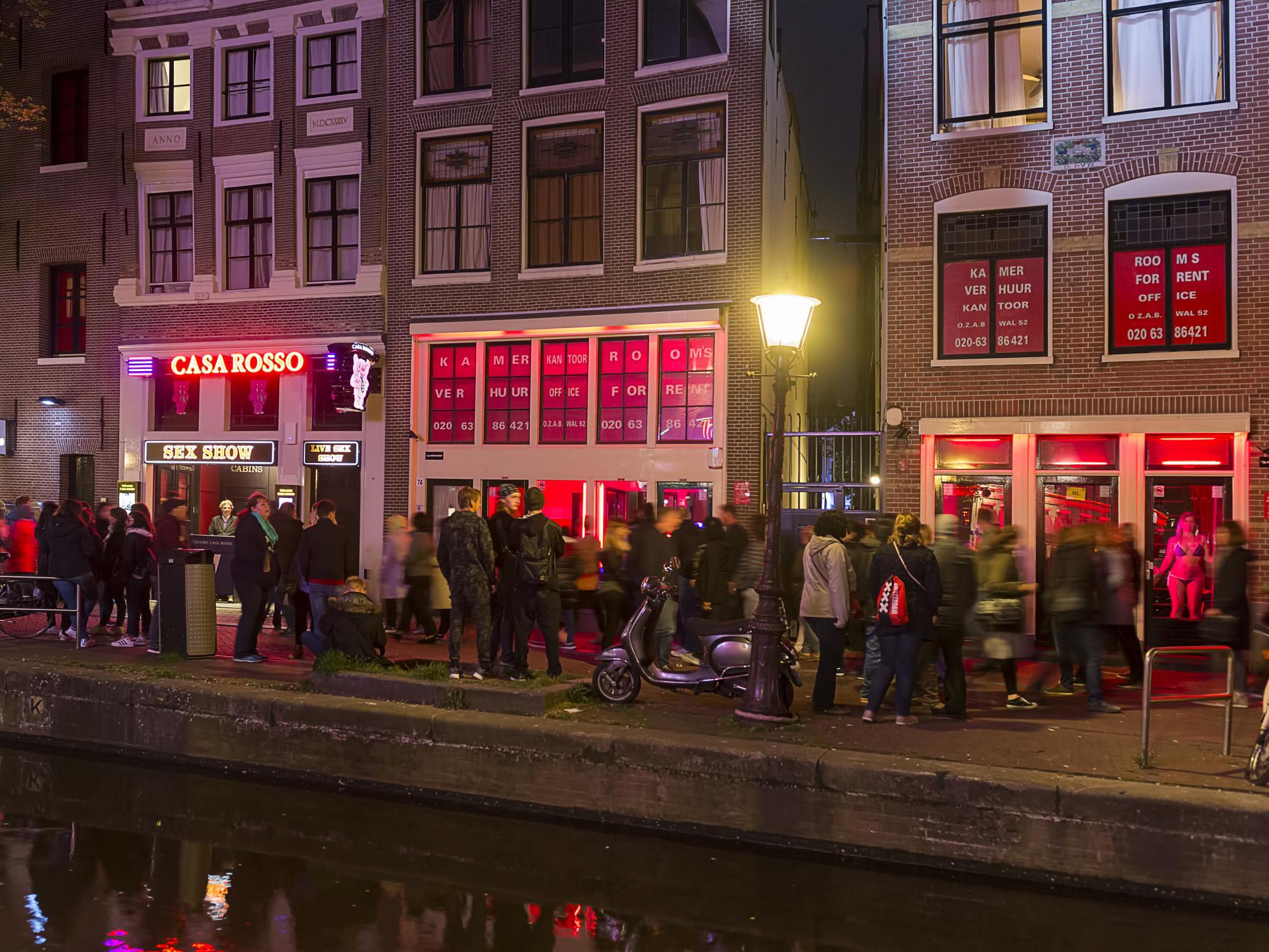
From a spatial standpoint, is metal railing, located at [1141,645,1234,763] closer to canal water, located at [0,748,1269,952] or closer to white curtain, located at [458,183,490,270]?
canal water, located at [0,748,1269,952]

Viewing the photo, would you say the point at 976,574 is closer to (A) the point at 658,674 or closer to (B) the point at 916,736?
(B) the point at 916,736

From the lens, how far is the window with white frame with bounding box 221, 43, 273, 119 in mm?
20453

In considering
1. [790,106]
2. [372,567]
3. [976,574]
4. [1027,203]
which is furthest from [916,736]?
[790,106]

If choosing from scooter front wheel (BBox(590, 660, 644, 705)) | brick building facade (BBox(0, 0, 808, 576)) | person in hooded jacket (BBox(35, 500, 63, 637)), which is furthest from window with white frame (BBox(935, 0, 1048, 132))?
person in hooded jacket (BBox(35, 500, 63, 637))

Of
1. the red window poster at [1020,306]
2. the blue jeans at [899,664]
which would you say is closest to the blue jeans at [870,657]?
the blue jeans at [899,664]

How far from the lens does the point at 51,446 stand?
21.6 meters

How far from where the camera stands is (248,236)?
67.7ft

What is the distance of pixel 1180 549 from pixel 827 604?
6.50 metres

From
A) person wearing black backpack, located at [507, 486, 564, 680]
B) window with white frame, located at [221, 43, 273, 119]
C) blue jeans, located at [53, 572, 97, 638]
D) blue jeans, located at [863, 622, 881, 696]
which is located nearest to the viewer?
person wearing black backpack, located at [507, 486, 564, 680]

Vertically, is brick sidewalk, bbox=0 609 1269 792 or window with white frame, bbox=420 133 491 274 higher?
window with white frame, bbox=420 133 491 274

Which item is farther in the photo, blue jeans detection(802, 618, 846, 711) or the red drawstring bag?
blue jeans detection(802, 618, 846, 711)

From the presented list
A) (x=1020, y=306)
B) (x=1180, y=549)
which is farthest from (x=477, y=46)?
(x=1180, y=549)

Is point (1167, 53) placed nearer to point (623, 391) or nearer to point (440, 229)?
point (623, 391)

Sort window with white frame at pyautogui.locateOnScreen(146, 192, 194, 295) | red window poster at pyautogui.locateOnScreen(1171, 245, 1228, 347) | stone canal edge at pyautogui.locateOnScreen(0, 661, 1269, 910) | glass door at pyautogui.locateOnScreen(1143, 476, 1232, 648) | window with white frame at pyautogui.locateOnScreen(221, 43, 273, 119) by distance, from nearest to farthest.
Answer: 1. stone canal edge at pyautogui.locateOnScreen(0, 661, 1269, 910)
2. glass door at pyautogui.locateOnScreen(1143, 476, 1232, 648)
3. red window poster at pyautogui.locateOnScreen(1171, 245, 1228, 347)
4. window with white frame at pyautogui.locateOnScreen(221, 43, 273, 119)
5. window with white frame at pyautogui.locateOnScreen(146, 192, 194, 295)
